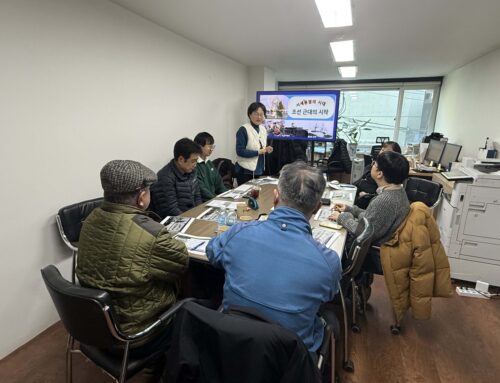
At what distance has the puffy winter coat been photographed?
121 centimetres

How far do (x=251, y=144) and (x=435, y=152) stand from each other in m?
Answer: 3.14

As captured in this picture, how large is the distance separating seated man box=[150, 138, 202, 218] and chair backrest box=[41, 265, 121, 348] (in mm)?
1214

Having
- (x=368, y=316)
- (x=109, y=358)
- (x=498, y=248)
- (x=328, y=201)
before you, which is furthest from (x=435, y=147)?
(x=109, y=358)

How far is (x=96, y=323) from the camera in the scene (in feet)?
3.57

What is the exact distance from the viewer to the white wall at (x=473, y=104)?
370 centimetres

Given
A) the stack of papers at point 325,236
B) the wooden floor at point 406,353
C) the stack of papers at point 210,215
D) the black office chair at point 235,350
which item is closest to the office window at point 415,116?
the wooden floor at point 406,353

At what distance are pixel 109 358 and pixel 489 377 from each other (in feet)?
7.17

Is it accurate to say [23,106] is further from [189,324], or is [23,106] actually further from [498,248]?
[498,248]

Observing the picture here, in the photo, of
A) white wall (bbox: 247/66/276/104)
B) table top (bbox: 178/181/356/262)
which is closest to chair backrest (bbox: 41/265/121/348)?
table top (bbox: 178/181/356/262)

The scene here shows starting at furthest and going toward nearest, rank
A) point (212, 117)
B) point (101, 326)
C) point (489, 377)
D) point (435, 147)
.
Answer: point (435, 147) → point (212, 117) → point (489, 377) → point (101, 326)

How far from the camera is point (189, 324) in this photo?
92cm

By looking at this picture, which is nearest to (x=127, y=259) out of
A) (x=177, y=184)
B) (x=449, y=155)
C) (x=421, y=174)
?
(x=177, y=184)

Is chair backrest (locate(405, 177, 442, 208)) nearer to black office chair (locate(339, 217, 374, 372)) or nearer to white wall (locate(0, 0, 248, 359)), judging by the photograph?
black office chair (locate(339, 217, 374, 372))

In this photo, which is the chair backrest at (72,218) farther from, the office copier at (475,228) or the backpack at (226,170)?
the office copier at (475,228)
